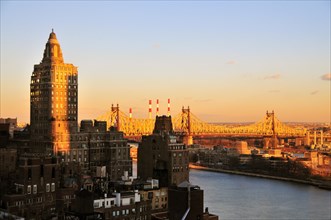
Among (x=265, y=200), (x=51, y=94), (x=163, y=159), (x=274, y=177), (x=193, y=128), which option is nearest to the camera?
(x=163, y=159)

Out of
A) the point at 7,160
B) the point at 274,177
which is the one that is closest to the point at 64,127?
the point at 7,160

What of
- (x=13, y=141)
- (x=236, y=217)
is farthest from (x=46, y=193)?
(x=13, y=141)

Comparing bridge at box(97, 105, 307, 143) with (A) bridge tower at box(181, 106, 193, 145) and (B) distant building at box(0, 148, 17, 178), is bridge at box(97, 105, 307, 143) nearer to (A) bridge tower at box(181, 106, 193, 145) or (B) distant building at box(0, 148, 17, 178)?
(A) bridge tower at box(181, 106, 193, 145)

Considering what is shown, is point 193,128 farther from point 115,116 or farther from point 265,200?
point 265,200

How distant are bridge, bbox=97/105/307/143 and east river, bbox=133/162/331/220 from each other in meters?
21.6

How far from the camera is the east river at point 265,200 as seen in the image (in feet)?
85.1

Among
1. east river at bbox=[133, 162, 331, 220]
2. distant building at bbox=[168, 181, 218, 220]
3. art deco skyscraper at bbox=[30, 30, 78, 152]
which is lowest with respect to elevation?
east river at bbox=[133, 162, 331, 220]

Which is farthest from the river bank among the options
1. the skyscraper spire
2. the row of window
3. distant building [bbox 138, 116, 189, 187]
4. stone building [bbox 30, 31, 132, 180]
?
→ the row of window

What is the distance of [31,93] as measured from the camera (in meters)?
30.5

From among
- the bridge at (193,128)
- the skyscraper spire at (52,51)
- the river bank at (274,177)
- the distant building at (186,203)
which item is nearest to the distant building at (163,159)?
the skyscraper spire at (52,51)

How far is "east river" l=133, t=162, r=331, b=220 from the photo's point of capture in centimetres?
2594

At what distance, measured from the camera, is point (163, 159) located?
25.9 meters

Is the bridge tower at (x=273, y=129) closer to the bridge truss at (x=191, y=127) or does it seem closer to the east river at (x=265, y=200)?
the bridge truss at (x=191, y=127)

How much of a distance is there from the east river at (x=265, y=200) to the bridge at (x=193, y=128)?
21589mm
